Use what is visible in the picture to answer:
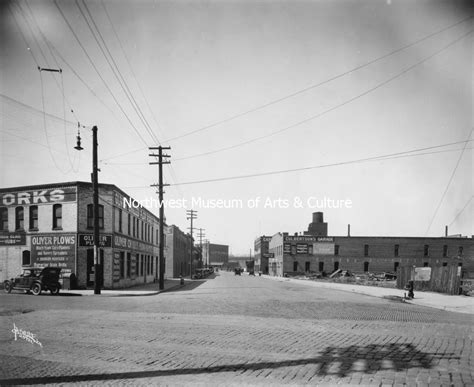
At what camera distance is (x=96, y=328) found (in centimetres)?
977

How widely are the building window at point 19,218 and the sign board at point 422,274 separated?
94.0ft

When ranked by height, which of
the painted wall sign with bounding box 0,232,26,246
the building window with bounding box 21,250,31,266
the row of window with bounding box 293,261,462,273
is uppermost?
the painted wall sign with bounding box 0,232,26,246

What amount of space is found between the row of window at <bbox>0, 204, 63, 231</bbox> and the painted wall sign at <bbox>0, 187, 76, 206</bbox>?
0.45m

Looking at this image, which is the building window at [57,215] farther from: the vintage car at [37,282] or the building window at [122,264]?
the building window at [122,264]

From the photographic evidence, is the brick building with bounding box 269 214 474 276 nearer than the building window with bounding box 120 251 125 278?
No

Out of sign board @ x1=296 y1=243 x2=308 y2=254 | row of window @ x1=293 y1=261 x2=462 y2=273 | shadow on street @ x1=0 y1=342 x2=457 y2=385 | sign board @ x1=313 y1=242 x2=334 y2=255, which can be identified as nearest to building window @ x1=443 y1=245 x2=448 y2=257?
row of window @ x1=293 y1=261 x2=462 y2=273

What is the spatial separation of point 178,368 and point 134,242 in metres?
26.4

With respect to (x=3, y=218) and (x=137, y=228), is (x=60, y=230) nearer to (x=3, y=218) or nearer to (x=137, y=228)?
(x=3, y=218)

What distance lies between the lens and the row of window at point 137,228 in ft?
A: 92.1

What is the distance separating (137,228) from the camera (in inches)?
1299

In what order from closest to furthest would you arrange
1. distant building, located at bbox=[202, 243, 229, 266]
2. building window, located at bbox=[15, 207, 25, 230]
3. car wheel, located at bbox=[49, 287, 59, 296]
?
car wheel, located at bbox=[49, 287, 59, 296]
building window, located at bbox=[15, 207, 25, 230]
distant building, located at bbox=[202, 243, 229, 266]

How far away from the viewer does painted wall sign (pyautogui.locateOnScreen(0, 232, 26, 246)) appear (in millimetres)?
25078

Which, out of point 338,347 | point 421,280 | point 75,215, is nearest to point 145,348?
point 338,347

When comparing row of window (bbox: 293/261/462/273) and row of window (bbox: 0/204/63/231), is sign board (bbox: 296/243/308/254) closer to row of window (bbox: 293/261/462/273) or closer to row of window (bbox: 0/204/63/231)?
row of window (bbox: 293/261/462/273)
